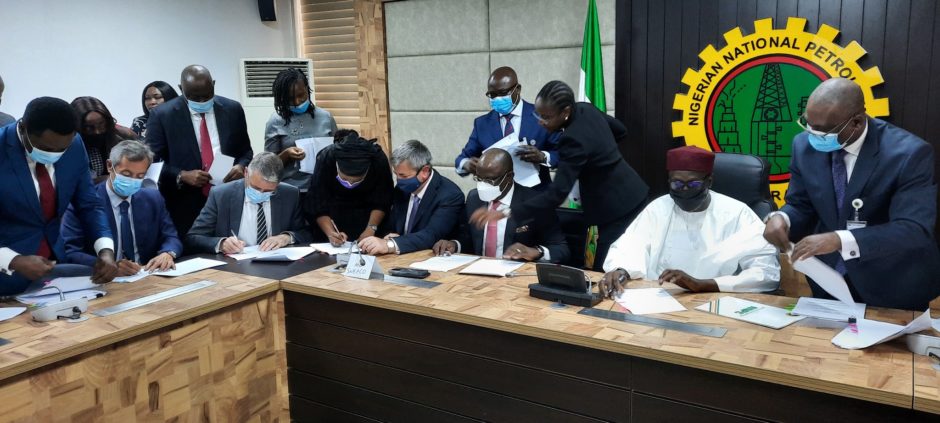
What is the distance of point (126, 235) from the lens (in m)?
2.86

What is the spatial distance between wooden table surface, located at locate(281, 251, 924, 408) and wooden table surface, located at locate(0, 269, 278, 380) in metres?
0.23

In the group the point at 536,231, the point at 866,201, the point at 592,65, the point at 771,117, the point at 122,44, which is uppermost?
the point at 122,44

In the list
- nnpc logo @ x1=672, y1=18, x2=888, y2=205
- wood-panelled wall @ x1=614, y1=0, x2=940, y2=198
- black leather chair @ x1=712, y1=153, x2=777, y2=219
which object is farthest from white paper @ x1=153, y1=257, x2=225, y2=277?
nnpc logo @ x1=672, y1=18, x2=888, y2=205

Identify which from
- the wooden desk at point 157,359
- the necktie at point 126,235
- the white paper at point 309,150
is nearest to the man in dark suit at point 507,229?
the wooden desk at point 157,359

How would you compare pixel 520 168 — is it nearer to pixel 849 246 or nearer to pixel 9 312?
pixel 849 246

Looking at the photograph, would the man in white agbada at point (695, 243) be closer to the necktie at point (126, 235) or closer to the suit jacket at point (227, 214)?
the suit jacket at point (227, 214)

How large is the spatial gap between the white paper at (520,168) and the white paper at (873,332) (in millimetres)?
1510

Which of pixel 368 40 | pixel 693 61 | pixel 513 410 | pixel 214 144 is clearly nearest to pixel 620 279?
pixel 513 410

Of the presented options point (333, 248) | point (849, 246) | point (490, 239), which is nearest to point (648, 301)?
point (849, 246)

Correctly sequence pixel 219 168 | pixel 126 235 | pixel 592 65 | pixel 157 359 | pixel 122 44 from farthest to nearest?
1. pixel 122 44
2. pixel 592 65
3. pixel 219 168
4. pixel 126 235
5. pixel 157 359

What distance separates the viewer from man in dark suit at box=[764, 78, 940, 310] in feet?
6.27

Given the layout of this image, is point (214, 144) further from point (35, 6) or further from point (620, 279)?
point (620, 279)

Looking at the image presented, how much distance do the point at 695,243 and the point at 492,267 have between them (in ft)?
2.52

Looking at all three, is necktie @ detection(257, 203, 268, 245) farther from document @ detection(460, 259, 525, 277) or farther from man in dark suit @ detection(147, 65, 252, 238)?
document @ detection(460, 259, 525, 277)
